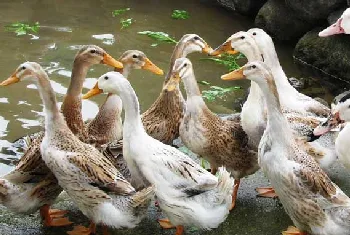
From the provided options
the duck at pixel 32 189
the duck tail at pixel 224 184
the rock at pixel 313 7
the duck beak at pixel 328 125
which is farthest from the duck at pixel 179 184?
the rock at pixel 313 7

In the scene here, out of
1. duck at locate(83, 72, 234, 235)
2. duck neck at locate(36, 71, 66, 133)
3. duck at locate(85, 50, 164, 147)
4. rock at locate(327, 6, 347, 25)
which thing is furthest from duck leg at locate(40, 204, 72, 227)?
rock at locate(327, 6, 347, 25)

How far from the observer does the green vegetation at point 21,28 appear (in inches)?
385

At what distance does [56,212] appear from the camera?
4957 mm

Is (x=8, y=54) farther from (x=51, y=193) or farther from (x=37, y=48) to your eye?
(x=51, y=193)

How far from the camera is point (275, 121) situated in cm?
447

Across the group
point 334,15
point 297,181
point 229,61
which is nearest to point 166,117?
point 297,181

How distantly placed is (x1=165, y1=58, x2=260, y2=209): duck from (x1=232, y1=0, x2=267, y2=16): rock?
6.26m

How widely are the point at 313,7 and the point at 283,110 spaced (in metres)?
4.53

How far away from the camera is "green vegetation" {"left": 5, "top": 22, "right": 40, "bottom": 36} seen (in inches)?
385

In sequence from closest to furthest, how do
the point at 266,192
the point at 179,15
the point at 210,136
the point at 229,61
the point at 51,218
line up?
the point at 51,218 → the point at 210,136 → the point at 266,192 → the point at 229,61 → the point at 179,15

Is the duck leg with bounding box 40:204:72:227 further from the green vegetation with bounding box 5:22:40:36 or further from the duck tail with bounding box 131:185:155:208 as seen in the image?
the green vegetation with bounding box 5:22:40:36

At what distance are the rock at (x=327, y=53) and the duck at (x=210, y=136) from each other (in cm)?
446

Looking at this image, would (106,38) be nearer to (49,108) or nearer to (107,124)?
(107,124)

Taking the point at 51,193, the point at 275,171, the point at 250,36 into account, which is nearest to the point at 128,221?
the point at 51,193
